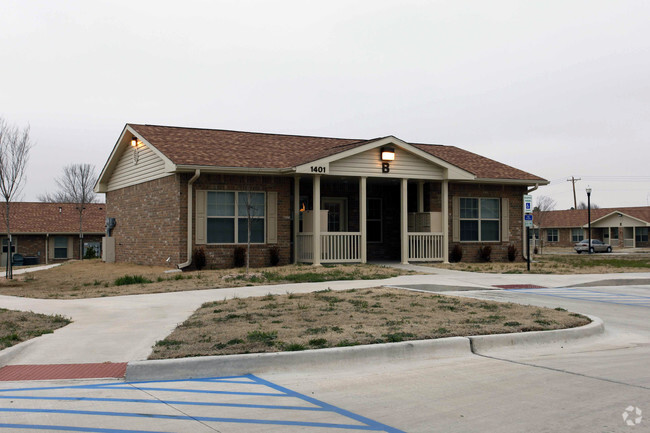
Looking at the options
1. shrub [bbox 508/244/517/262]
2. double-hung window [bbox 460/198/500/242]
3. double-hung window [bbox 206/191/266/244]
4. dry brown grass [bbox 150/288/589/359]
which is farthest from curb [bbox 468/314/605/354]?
shrub [bbox 508/244/517/262]

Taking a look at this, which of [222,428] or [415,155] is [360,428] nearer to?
[222,428]

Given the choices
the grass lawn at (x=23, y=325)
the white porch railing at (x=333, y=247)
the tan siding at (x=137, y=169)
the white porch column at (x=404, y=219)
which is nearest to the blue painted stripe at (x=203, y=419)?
the grass lawn at (x=23, y=325)

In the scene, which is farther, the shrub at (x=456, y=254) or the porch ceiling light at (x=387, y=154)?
the shrub at (x=456, y=254)

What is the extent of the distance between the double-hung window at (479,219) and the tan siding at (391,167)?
2794mm

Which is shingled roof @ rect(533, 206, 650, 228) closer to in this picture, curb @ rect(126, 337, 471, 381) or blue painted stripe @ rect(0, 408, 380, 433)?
curb @ rect(126, 337, 471, 381)

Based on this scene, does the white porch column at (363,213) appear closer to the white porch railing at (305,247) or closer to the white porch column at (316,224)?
the white porch column at (316,224)

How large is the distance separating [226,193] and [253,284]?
5.61 metres

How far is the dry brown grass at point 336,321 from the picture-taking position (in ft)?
26.3

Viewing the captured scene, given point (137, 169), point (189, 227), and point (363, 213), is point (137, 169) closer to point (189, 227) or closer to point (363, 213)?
point (189, 227)

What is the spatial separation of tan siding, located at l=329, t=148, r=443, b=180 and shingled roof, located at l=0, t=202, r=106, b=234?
27.3 meters

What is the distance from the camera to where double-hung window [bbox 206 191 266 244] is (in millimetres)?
20719

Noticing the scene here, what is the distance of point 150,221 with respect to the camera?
2259 cm

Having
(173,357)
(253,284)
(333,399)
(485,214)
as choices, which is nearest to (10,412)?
(173,357)

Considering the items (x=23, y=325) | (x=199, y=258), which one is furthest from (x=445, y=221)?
(x=23, y=325)
